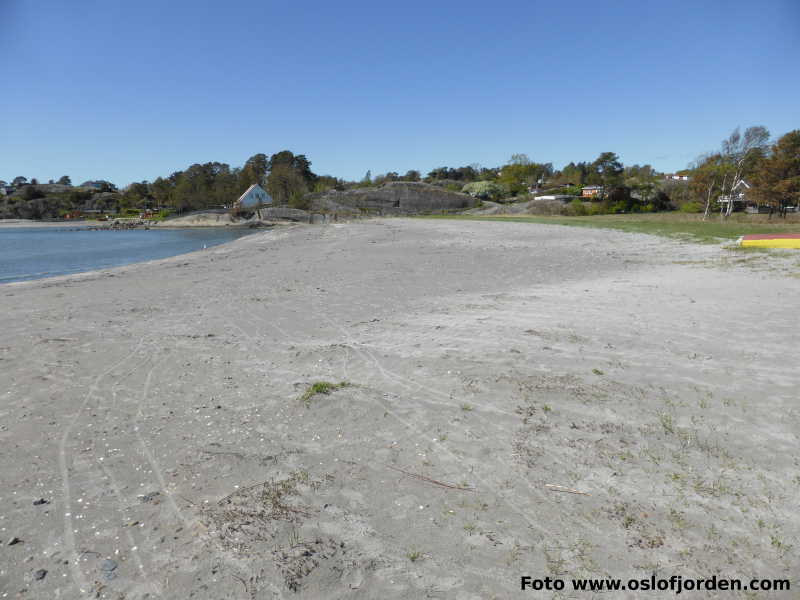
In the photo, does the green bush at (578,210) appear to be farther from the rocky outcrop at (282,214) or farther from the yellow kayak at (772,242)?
the rocky outcrop at (282,214)

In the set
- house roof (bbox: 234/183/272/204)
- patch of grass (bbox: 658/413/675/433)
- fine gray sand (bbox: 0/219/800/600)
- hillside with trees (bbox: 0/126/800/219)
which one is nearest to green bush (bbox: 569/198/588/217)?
hillside with trees (bbox: 0/126/800/219)

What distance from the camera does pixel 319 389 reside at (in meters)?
5.66

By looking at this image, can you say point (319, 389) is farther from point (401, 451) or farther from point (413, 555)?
point (413, 555)

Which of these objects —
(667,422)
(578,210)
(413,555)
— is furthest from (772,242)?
(578,210)

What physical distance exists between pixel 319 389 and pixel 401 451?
1762 millimetres

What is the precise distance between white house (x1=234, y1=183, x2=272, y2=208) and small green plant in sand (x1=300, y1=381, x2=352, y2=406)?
271 ft

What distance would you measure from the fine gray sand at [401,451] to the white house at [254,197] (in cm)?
8001

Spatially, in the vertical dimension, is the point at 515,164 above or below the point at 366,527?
above

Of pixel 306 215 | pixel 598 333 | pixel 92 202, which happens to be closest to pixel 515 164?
pixel 306 215

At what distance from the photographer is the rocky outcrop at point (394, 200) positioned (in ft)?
230

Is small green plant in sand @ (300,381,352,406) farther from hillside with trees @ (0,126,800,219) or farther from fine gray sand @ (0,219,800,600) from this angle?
hillside with trees @ (0,126,800,219)

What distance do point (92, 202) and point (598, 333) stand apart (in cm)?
14203

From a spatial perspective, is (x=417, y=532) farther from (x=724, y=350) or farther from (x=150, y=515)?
(x=724, y=350)

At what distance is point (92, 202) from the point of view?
11681cm
